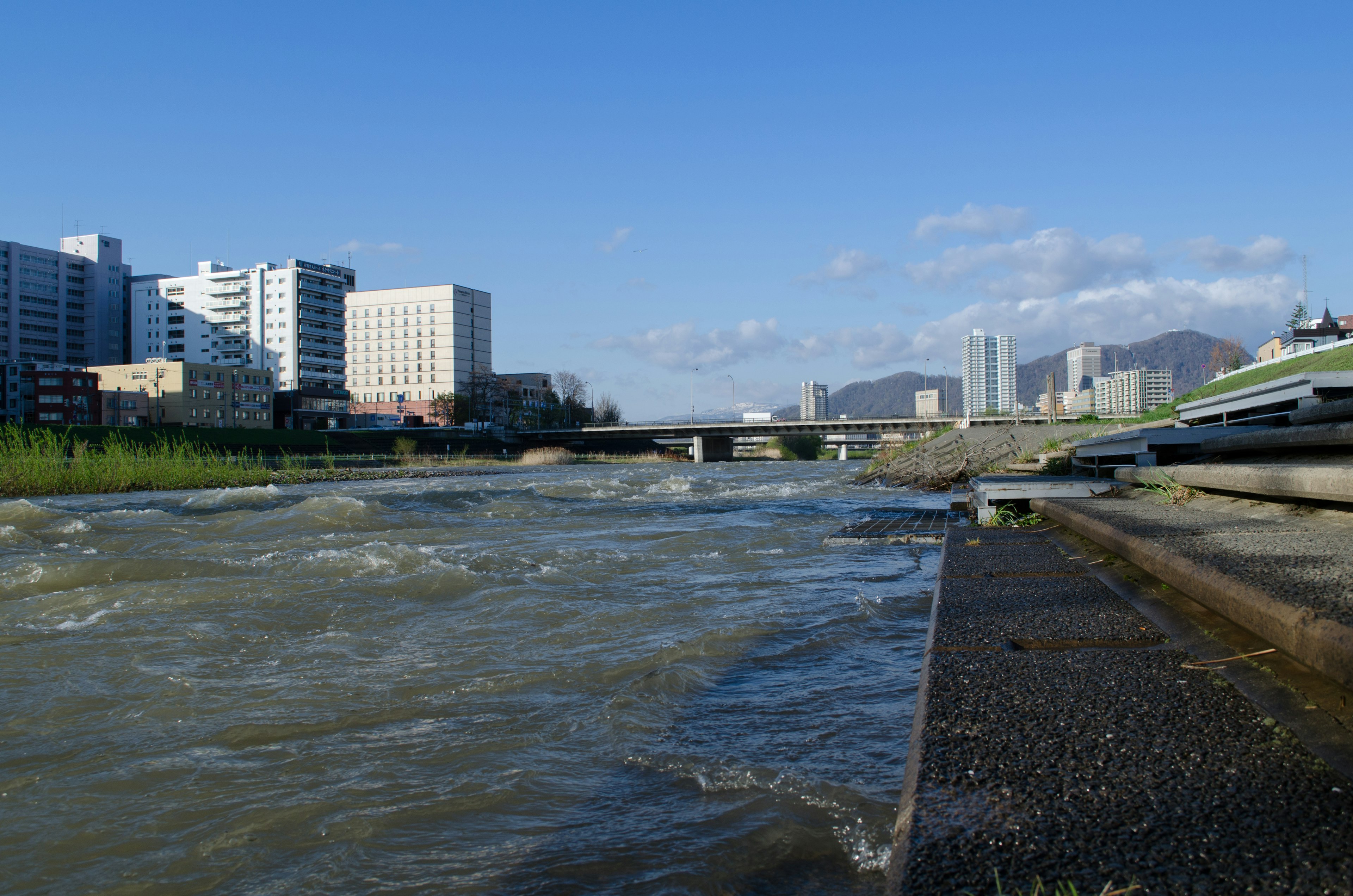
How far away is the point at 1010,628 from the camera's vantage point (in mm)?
3006

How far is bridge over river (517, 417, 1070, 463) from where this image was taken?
162 ft

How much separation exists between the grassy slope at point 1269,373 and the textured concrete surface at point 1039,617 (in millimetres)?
5970

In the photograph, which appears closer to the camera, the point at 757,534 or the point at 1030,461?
the point at 757,534

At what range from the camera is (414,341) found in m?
132

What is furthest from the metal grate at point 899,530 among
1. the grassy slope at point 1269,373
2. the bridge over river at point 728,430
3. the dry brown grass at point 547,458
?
the dry brown grass at point 547,458

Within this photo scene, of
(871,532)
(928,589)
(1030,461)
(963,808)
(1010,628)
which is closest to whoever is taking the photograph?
(963,808)

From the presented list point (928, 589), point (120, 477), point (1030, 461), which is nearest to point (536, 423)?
point (120, 477)

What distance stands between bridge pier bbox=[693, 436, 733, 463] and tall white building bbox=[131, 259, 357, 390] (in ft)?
195

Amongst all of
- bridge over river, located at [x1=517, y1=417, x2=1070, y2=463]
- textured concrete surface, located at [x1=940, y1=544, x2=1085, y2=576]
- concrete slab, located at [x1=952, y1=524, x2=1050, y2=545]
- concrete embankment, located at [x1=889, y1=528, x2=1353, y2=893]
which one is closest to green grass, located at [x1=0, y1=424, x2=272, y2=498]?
concrete slab, located at [x1=952, y1=524, x2=1050, y2=545]

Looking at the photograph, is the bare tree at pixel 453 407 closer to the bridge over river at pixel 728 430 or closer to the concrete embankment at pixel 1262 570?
the bridge over river at pixel 728 430

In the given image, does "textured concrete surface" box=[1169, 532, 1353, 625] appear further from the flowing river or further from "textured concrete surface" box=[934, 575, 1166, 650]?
the flowing river

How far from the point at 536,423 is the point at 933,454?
3578 inches

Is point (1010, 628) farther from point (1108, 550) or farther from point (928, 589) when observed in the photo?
point (928, 589)

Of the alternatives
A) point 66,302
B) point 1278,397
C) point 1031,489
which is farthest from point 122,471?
point 66,302
